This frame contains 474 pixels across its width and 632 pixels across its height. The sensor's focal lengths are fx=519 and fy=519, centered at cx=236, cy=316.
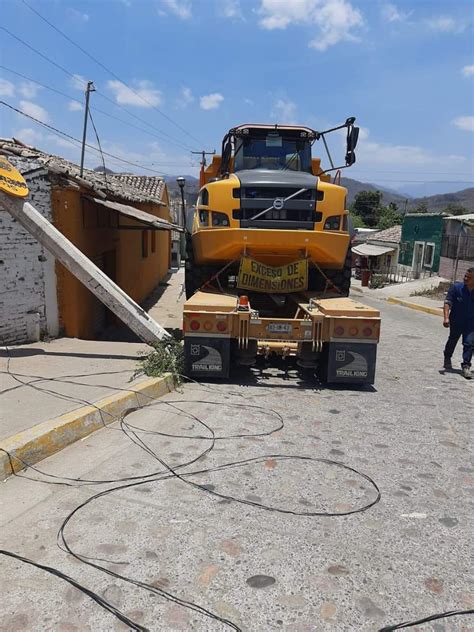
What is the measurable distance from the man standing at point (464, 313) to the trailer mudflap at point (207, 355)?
3.70m

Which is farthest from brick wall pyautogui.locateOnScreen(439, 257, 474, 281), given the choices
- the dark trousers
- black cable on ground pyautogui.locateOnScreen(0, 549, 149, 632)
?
black cable on ground pyautogui.locateOnScreen(0, 549, 149, 632)

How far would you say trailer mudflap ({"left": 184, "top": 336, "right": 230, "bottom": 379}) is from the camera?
21.6ft

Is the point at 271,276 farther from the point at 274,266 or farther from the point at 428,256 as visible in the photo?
the point at 428,256

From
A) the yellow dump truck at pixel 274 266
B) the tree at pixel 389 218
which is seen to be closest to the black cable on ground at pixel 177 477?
the yellow dump truck at pixel 274 266

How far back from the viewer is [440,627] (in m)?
2.60

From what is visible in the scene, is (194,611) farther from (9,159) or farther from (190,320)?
(9,159)

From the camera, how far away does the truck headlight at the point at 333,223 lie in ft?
24.1

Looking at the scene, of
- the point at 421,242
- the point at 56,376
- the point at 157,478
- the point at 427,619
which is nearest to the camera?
the point at 427,619

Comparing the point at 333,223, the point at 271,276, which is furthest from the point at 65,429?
the point at 333,223

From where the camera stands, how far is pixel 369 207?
7056 centimetres

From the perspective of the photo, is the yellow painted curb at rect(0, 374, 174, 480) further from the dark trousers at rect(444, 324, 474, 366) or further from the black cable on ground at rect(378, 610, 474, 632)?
the dark trousers at rect(444, 324, 474, 366)

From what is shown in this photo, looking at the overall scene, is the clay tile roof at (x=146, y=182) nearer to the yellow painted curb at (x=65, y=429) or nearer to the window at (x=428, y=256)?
the window at (x=428, y=256)

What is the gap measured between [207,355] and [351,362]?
1.85 m

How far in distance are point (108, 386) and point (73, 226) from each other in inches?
152
